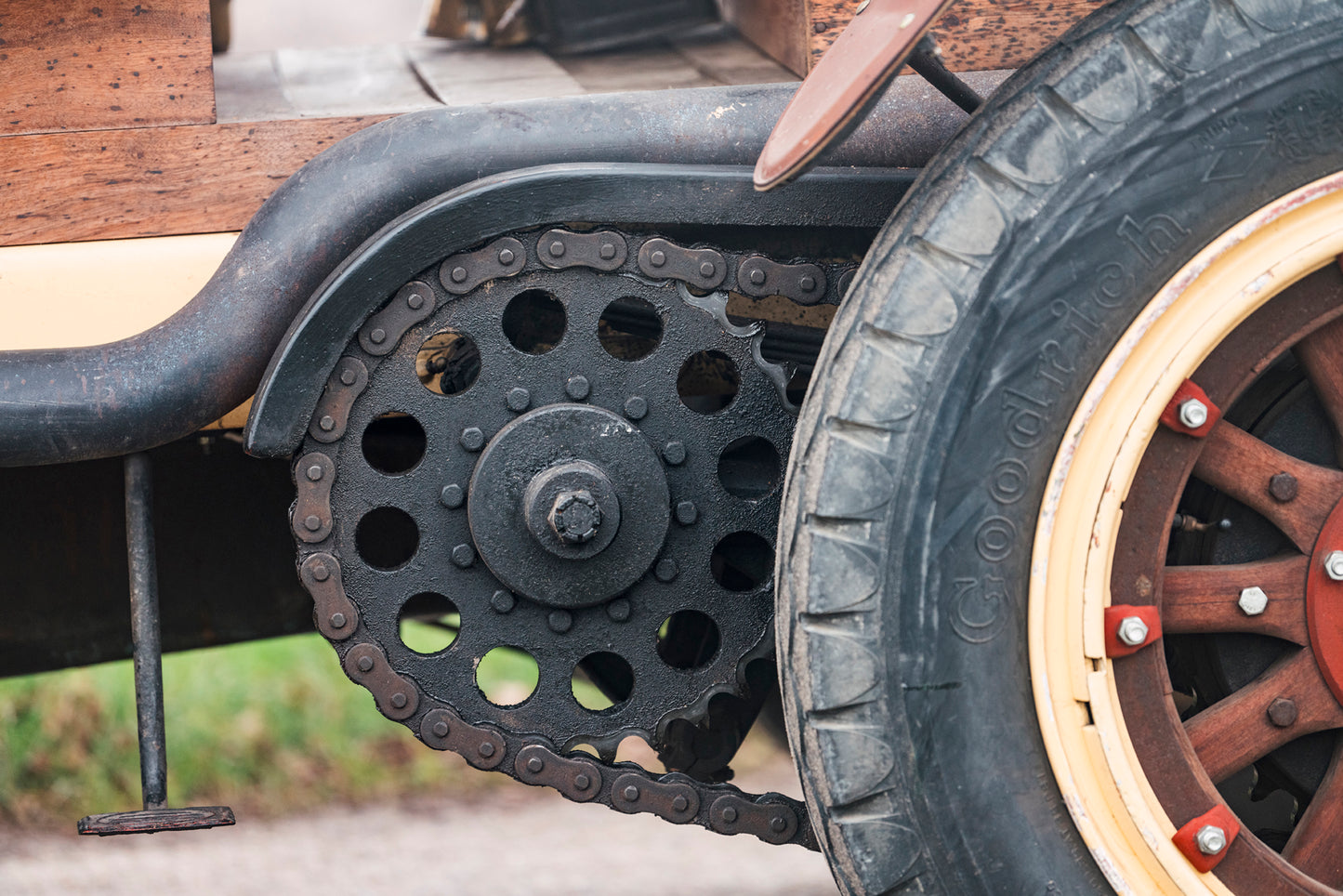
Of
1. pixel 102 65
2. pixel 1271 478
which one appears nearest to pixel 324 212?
pixel 102 65

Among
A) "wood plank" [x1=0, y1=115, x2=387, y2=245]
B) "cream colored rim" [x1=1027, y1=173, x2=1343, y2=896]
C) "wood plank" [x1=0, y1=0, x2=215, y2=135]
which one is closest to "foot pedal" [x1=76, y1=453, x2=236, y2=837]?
"wood plank" [x1=0, y1=115, x2=387, y2=245]

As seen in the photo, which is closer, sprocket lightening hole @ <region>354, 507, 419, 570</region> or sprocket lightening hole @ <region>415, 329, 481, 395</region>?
sprocket lightening hole @ <region>415, 329, 481, 395</region>

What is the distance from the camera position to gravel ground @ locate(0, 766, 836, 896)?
112 inches

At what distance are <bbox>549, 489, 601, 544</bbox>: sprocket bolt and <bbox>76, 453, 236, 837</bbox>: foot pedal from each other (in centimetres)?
45

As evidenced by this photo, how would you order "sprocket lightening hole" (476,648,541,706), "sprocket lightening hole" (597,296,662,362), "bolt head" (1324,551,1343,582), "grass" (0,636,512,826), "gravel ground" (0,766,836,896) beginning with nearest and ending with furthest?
"bolt head" (1324,551,1343,582)
"sprocket lightening hole" (597,296,662,362)
"gravel ground" (0,766,836,896)
"grass" (0,636,512,826)
"sprocket lightening hole" (476,648,541,706)

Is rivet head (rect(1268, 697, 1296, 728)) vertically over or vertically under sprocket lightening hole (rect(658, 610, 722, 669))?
under

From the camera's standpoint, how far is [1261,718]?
1.25 meters

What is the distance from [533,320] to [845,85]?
60 centimetres

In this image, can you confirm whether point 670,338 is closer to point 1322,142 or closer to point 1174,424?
point 1174,424

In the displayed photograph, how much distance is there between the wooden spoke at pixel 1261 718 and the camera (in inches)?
49.0

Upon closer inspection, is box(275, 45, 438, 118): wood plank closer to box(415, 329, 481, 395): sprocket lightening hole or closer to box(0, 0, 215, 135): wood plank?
box(0, 0, 215, 135): wood plank

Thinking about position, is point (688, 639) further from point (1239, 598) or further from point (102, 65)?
point (102, 65)

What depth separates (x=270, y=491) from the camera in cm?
181


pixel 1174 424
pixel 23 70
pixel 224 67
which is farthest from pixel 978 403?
pixel 224 67
